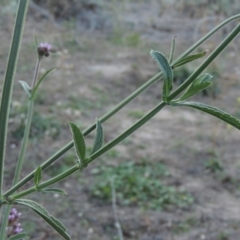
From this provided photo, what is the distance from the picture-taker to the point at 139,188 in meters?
1.76

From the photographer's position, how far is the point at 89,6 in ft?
14.2

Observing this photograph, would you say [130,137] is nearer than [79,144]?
No

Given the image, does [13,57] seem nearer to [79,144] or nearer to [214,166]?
[79,144]

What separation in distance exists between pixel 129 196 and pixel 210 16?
2.32 m

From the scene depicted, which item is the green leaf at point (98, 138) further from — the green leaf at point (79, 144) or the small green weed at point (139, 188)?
the small green weed at point (139, 188)

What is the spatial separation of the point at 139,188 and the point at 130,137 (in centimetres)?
50

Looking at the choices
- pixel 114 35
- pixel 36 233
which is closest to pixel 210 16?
pixel 114 35

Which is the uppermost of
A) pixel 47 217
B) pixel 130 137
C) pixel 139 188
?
pixel 47 217

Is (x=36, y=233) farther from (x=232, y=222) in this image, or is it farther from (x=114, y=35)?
(x=114, y=35)

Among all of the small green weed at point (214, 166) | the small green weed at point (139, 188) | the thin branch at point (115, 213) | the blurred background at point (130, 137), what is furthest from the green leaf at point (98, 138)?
the small green weed at point (214, 166)

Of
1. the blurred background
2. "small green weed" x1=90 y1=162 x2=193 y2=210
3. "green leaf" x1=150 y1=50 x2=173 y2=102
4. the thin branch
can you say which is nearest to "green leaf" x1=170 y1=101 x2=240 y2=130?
"green leaf" x1=150 y1=50 x2=173 y2=102

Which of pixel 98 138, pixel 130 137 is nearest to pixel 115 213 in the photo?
pixel 130 137

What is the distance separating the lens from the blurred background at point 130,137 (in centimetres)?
159

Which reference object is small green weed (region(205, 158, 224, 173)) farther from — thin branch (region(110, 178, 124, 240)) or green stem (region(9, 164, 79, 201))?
green stem (region(9, 164, 79, 201))
